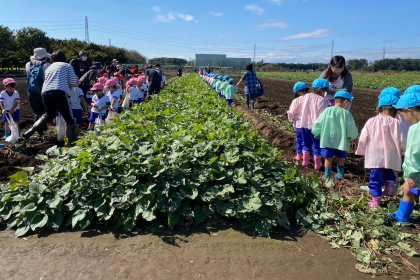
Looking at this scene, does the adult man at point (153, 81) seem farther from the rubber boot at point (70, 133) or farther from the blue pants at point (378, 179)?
the blue pants at point (378, 179)

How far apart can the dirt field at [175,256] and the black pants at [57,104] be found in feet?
10.2

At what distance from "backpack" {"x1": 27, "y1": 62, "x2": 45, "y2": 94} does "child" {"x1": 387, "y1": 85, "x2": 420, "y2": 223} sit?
6.38 meters

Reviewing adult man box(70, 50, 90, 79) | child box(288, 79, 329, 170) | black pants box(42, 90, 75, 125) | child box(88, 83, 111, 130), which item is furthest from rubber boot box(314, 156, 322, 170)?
adult man box(70, 50, 90, 79)

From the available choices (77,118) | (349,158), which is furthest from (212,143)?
(77,118)

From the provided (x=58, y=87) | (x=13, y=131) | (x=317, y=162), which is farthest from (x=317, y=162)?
(x=13, y=131)

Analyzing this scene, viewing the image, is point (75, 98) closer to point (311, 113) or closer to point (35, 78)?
point (35, 78)

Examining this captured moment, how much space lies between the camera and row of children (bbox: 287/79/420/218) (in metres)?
3.01

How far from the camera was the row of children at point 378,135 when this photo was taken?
9.88ft

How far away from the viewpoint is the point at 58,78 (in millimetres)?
5598

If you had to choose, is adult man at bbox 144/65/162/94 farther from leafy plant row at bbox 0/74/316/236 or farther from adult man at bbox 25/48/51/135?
leafy plant row at bbox 0/74/316/236

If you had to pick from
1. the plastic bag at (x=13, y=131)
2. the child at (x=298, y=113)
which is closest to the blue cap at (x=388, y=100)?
the child at (x=298, y=113)

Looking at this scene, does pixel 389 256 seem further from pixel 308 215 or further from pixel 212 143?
pixel 212 143

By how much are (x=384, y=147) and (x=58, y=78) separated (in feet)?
17.7

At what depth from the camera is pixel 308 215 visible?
331 centimetres
